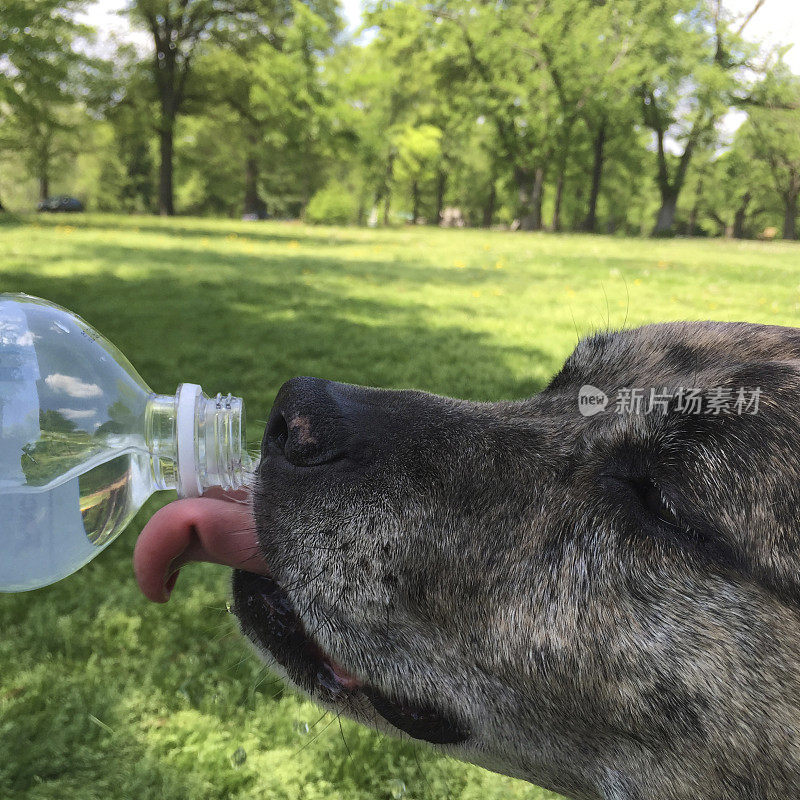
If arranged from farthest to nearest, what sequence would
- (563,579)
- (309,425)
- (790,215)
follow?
(790,215) < (309,425) < (563,579)

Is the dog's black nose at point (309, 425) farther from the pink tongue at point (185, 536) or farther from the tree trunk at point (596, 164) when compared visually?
the tree trunk at point (596, 164)

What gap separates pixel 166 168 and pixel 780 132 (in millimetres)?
25389

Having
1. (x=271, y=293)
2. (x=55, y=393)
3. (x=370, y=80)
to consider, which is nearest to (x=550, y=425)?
(x=55, y=393)

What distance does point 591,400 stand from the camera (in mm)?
2414

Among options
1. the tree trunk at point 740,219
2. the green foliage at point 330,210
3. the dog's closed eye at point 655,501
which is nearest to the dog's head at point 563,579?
the dog's closed eye at point 655,501

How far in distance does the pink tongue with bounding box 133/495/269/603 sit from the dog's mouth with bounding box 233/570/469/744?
140mm

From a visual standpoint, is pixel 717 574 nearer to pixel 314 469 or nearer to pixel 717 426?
pixel 717 426

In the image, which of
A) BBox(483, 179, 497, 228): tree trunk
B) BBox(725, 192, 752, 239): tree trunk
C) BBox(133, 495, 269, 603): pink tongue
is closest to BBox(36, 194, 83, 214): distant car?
BBox(483, 179, 497, 228): tree trunk

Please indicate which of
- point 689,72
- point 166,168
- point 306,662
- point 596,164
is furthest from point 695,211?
point 306,662

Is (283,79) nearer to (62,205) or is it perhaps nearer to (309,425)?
(62,205)

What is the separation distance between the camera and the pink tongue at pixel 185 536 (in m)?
2.38

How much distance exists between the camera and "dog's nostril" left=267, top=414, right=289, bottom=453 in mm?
2152

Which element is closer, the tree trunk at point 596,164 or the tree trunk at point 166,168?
the tree trunk at point 166,168

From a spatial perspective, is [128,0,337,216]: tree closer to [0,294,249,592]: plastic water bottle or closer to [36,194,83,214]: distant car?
[36,194,83,214]: distant car
